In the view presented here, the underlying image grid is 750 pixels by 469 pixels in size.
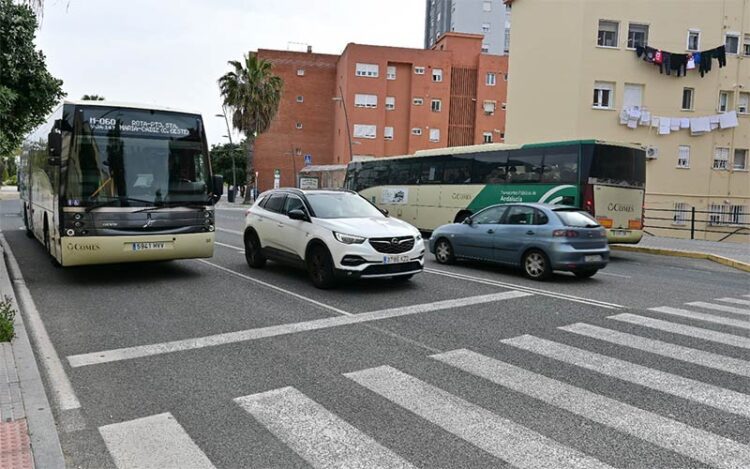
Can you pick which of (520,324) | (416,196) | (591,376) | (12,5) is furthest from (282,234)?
(416,196)

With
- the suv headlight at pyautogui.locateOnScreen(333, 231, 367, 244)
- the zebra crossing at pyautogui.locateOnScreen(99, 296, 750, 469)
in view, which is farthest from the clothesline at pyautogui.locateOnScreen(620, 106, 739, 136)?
the zebra crossing at pyautogui.locateOnScreen(99, 296, 750, 469)

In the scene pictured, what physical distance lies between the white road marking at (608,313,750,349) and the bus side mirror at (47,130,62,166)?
29.4 feet

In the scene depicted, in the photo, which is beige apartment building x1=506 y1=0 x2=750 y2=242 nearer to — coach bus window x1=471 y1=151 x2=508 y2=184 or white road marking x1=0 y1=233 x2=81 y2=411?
coach bus window x1=471 y1=151 x2=508 y2=184

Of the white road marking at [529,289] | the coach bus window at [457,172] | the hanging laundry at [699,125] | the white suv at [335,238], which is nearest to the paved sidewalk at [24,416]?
the white suv at [335,238]

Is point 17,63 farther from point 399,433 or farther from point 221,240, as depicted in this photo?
point 399,433

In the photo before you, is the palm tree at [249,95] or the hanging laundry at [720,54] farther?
the palm tree at [249,95]

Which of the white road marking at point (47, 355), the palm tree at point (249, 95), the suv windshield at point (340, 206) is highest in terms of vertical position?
the palm tree at point (249, 95)

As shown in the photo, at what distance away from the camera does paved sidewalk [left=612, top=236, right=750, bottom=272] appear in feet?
51.3

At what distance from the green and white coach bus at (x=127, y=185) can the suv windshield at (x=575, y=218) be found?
6.56 meters

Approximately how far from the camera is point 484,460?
3.71m

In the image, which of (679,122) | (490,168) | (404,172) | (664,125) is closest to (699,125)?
(679,122)

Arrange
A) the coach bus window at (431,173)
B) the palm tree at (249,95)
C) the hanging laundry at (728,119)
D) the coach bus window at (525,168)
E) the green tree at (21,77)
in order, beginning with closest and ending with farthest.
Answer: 1. the green tree at (21,77)
2. the coach bus window at (525,168)
3. the coach bus window at (431,173)
4. the hanging laundry at (728,119)
5. the palm tree at (249,95)

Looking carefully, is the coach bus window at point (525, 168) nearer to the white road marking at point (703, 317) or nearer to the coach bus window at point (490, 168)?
the coach bus window at point (490, 168)

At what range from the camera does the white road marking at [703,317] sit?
25.4 feet
